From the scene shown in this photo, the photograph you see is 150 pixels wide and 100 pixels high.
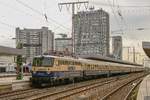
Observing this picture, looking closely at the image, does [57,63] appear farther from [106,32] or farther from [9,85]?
[106,32]

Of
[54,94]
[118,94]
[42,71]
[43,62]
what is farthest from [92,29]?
[54,94]

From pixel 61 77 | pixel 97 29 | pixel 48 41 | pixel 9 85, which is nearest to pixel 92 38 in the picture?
pixel 97 29

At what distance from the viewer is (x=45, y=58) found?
3525 cm

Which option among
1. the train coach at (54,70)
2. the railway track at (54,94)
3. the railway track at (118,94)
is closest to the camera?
the railway track at (54,94)

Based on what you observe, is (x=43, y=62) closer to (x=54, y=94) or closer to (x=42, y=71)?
(x=42, y=71)

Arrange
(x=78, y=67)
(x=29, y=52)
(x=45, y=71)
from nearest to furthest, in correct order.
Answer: (x=45, y=71), (x=78, y=67), (x=29, y=52)

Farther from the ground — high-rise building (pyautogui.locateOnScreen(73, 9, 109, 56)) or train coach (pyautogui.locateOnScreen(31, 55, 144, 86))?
high-rise building (pyautogui.locateOnScreen(73, 9, 109, 56))

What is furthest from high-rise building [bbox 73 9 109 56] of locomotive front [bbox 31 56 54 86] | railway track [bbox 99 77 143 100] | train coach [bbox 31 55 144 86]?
railway track [bbox 99 77 143 100]

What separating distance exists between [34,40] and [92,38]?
49.0 feet

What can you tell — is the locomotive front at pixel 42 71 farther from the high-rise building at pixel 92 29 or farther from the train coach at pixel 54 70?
the high-rise building at pixel 92 29

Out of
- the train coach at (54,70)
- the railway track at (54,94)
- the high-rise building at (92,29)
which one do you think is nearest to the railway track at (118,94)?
the railway track at (54,94)

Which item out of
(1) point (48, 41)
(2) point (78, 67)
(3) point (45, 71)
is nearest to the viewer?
(3) point (45, 71)

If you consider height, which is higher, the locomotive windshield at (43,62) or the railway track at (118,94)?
the locomotive windshield at (43,62)

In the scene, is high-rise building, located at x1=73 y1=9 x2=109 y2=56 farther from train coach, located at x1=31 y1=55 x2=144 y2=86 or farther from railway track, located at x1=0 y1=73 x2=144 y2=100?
railway track, located at x1=0 y1=73 x2=144 y2=100
